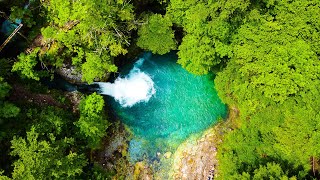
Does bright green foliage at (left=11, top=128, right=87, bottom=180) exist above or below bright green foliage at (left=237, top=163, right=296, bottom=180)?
below

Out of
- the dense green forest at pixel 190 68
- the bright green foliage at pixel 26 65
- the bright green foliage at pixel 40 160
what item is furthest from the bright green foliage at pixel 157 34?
the bright green foliage at pixel 40 160

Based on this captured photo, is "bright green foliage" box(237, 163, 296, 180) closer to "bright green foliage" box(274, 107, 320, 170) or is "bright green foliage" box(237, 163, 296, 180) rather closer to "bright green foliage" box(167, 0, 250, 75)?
"bright green foliage" box(274, 107, 320, 170)

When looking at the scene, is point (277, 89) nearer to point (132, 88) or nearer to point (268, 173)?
point (268, 173)

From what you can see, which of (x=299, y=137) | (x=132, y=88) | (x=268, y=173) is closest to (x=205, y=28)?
(x=132, y=88)

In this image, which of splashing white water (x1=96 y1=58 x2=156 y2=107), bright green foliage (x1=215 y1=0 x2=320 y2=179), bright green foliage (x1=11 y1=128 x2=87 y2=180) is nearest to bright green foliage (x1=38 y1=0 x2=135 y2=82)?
splashing white water (x1=96 y1=58 x2=156 y2=107)

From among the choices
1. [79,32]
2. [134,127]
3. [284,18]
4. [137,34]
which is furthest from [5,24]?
[284,18]

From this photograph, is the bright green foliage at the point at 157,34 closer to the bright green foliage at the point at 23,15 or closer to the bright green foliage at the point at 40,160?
the bright green foliage at the point at 23,15
